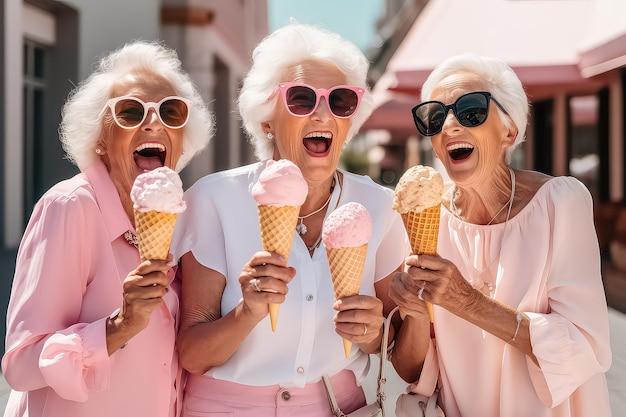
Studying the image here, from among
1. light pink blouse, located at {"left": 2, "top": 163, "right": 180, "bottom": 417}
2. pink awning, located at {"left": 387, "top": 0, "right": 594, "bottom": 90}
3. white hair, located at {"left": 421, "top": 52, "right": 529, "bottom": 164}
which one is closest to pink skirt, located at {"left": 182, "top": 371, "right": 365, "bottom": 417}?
light pink blouse, located at {"left": 2, "top": 163, "right": 180, "bottom": 417}

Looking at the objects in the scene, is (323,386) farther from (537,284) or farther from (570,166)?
(570,166)

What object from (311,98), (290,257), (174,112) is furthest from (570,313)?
(174,112)

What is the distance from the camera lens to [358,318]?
6.77 feet

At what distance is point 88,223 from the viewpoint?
7.07 feet

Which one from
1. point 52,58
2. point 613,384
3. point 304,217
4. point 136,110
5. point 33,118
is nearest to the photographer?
point 136,110

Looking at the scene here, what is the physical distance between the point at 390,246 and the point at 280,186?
78cm

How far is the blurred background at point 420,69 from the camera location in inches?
332

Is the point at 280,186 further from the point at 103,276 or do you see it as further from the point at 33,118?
the point at 33,118

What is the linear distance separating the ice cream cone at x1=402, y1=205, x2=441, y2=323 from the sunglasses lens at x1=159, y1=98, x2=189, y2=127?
0.98 meters

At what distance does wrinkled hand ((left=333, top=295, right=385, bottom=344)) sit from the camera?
206 centimetres

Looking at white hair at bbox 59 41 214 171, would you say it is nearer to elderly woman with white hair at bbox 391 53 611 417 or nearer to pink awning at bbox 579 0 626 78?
elderly woman with white hair at bbox 391 53 611 417

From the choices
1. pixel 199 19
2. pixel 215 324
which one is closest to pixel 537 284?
pixel 215 324

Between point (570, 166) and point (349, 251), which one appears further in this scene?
point (570, 166)

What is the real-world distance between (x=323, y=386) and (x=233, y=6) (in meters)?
21.1
